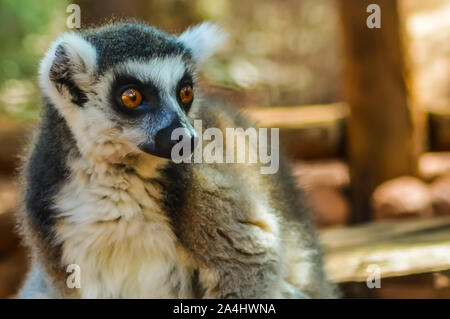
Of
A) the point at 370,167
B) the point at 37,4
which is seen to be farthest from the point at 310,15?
the point at 370,167

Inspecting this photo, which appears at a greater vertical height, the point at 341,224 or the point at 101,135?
the point at 341,224

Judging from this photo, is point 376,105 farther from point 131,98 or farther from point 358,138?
point 131,98

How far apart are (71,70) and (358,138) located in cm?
487

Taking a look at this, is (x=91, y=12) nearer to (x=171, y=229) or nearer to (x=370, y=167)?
(x=370, y=167)

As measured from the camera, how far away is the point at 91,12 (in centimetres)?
724

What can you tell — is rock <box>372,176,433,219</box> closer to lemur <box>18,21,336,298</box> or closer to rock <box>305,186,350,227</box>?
rock <box>305,186,350,227</box>

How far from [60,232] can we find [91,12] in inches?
181

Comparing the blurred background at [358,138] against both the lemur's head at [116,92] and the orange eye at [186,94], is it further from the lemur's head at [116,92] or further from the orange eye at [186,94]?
the orange eye at [186,94]

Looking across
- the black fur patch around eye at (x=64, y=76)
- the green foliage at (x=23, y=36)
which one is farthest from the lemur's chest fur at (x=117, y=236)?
the green foliage at (x=23, y=36)

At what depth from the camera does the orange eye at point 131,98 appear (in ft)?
9.95

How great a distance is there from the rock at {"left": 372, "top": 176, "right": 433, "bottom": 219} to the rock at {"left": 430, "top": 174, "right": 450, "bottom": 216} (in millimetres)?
141

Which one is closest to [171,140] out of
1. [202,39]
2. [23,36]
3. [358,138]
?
[202,39]

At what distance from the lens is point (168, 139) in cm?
291
